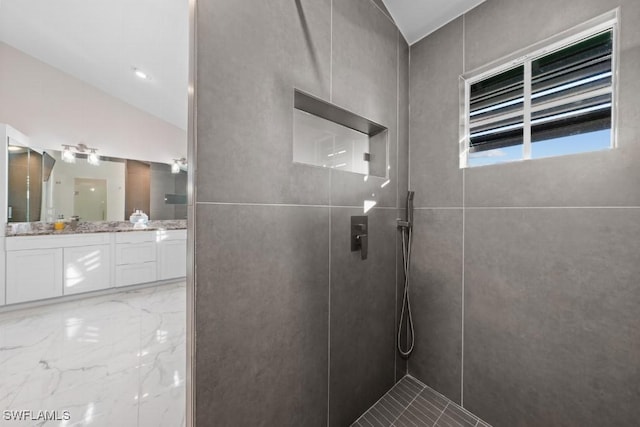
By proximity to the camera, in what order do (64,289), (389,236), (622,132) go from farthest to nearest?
(64,289), (389,236), (622,132)

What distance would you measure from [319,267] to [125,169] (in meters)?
4.84

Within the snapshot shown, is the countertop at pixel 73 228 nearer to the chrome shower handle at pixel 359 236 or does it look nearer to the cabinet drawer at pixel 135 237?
the cabinet drawer at pixel 135 237

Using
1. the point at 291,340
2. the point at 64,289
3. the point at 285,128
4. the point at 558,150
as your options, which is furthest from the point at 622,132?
the point at 64,289

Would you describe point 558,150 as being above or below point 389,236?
above

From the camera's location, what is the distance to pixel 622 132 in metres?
1.04

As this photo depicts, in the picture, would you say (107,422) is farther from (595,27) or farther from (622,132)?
(595,27)

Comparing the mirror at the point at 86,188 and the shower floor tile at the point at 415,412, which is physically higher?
the mirror at the point at 86,188

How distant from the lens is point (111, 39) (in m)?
2.96

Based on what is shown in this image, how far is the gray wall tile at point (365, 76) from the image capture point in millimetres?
1331

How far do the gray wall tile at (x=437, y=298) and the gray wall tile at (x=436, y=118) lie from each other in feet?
0.53

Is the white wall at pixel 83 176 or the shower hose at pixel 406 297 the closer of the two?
the shower hose at pixel 406 297

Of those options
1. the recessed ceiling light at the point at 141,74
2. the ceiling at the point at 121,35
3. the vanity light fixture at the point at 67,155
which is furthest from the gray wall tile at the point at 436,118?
the vanity light fixture at the point at 67,155

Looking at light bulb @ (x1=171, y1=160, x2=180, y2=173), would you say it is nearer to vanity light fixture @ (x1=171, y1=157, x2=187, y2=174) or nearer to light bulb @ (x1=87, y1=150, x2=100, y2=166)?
vanity light fixture @ (x1=171, y1=157, x2=187, y2=174)

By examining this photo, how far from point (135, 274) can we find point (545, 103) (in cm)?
531
